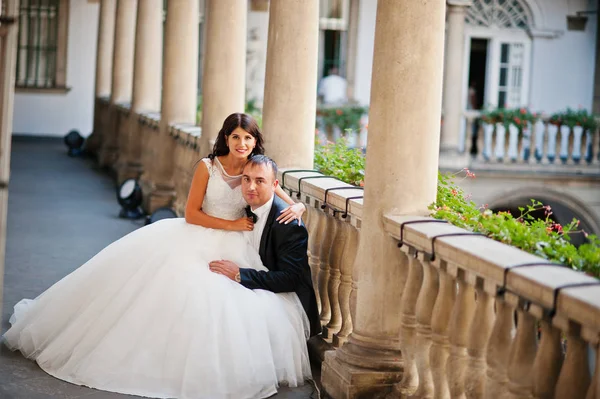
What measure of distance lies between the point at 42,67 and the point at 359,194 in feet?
54.6

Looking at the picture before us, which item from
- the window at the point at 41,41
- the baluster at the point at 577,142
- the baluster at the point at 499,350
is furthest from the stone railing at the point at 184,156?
the window at the point at 41,41

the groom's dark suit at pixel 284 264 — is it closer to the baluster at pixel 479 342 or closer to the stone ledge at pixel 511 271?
the stone ledge at pixel 511 271

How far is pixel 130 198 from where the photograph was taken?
998 cm

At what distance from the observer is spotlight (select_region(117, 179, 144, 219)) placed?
9945 mm

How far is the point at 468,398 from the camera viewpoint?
11.6 ft

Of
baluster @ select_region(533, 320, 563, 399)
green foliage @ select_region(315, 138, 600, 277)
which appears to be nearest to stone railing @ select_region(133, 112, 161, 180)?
green foliage @ select_region(315, 138, 600, 277)

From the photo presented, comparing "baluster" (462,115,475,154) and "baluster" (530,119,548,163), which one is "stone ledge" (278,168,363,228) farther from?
"baluster" (530,119,548,163)

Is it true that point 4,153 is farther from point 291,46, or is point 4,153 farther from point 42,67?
point 42,67

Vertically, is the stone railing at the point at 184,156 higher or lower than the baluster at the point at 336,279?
higher

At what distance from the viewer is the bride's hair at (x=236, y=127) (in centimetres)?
502

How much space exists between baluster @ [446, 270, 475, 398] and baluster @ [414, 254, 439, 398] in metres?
0.26

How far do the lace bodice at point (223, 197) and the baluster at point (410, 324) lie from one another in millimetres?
1171

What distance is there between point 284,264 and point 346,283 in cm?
42

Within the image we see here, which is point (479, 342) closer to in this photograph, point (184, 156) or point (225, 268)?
point (225, 268)
